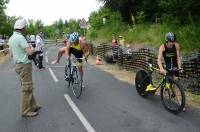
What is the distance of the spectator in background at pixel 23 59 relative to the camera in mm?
10055

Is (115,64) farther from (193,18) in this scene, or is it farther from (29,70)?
(29,70)

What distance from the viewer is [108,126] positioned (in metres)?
9.20

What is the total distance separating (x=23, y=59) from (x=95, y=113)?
2.19 meters

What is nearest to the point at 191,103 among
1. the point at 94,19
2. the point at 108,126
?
the point at 108,126

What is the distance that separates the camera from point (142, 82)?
12398mm

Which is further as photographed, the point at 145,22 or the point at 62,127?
the point at 145,22

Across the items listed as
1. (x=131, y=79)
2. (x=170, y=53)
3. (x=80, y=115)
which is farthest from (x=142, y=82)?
(x=131, y=79)

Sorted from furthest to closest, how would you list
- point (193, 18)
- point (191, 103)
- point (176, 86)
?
point (193, 18) < point (191, 103) < point (176, 86)

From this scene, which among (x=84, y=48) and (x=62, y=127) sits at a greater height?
(x=84, y=48)

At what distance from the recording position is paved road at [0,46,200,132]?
9.14m

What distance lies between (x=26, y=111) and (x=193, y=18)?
603 inches

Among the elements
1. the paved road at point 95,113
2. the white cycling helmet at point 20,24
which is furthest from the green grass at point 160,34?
the white cycling helmet at point 20,24

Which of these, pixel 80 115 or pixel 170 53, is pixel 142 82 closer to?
pixel 170 53

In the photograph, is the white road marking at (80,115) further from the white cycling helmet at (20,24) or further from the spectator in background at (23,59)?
the white cycling helmet at (20,24)
